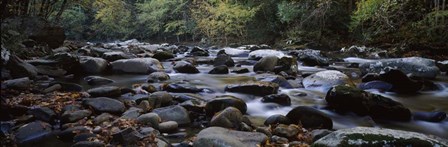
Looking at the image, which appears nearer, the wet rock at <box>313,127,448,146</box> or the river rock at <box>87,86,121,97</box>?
the wet rock at <box>313,127,448,146</box>

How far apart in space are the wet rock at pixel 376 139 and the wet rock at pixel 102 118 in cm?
245

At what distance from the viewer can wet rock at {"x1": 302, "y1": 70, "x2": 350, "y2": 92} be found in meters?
6.58

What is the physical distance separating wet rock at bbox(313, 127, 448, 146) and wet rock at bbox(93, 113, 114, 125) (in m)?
2.45

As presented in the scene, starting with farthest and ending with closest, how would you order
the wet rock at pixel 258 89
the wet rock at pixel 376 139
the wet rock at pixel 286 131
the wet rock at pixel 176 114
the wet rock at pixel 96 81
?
the wet rock at pixel 96 81
the wet rock at pixel 258 89
the wet rock at pixel 176 114
the wet rock at pixel 286 131
the wet rock at pixel 376 139

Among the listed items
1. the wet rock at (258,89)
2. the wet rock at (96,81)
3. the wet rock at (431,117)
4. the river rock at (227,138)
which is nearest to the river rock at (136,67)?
the wet rock at (96,81)

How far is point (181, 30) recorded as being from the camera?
87.1 ft

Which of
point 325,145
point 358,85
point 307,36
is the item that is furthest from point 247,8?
point 325,145

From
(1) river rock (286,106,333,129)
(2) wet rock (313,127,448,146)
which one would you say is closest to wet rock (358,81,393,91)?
(1) river rock (286,106,333,129)

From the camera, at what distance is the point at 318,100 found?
5742mm

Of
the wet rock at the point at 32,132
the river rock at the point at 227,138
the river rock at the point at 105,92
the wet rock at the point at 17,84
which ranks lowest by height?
the river rock at the point at 227,138

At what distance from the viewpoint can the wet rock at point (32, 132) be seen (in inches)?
132

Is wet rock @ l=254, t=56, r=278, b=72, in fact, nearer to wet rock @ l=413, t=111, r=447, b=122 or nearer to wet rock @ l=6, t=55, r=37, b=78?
wet rock @ l=413, t=111, r=447, b=122

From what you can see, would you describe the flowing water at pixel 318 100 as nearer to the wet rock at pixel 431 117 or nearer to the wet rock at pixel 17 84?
the wet rock at pixel 431 117

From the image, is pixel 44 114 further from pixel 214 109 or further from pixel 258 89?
pixel 258 89
